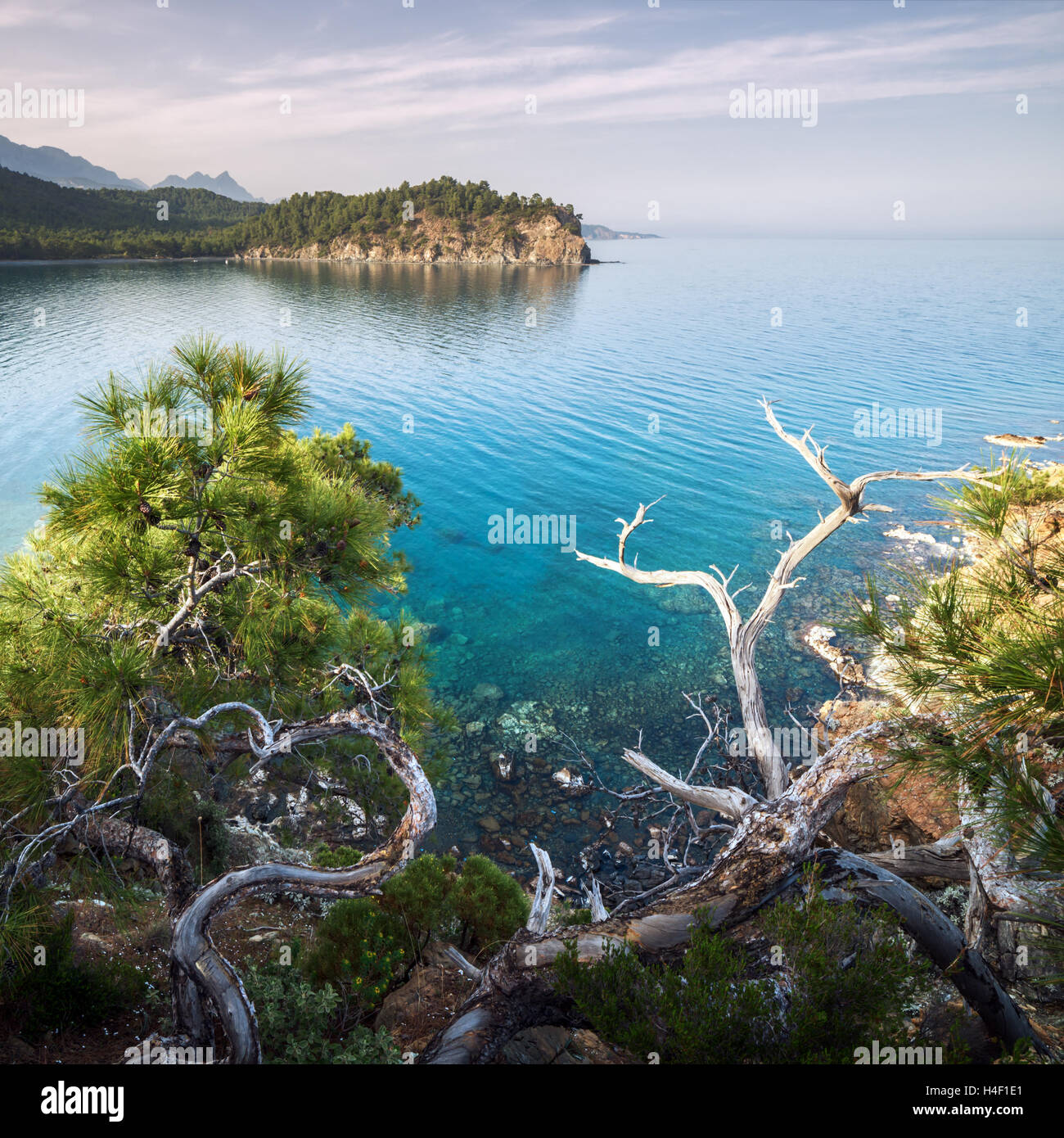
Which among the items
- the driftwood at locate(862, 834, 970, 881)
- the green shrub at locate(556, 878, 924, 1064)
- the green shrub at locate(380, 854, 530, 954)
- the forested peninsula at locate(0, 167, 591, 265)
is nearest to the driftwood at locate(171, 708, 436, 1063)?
the green shrub at locate(380, 854, 530, 954)

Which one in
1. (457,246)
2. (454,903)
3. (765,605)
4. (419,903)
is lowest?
(454,903)

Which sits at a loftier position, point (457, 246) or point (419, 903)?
point (457, 246)

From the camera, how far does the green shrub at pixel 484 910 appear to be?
7266 mm

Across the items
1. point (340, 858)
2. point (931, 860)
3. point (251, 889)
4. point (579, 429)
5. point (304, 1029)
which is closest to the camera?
point (251, 889)

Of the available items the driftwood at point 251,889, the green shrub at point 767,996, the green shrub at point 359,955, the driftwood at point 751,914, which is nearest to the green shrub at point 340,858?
the green shrub at point 359,955

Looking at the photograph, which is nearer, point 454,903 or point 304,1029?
point 304,1029

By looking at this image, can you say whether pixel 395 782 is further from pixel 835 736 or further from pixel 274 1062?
→ pixel 835 736

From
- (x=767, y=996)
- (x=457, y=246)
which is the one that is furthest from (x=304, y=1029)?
(x=457, y=246)

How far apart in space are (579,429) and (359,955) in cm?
3567

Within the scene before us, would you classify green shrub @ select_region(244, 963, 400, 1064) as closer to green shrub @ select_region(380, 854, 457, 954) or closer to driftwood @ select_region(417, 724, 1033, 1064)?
green shrub @ select_region(380, 854, 457, 954)

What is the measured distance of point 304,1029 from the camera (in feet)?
18.2

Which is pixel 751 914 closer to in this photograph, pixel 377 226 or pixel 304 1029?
pixel 304 1029

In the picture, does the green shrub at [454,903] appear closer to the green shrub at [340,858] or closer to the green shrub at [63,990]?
the green shrub at [340,858]

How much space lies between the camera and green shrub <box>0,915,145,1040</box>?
536 cm
